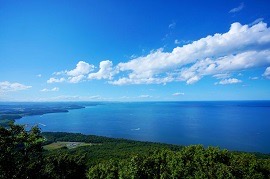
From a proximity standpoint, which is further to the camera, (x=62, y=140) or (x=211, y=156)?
(x=62, y=140)

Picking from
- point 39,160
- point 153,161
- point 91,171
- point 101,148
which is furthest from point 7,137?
point 101,148

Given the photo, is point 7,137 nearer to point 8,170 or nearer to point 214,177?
point 8,170

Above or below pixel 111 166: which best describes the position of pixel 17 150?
above

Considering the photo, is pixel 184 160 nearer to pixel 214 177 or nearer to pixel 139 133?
pixel 214 177

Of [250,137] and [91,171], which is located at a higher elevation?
[91,171]

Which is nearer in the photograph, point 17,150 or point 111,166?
point 17,150

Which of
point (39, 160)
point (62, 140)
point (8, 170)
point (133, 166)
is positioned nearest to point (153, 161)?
point (133, 166)

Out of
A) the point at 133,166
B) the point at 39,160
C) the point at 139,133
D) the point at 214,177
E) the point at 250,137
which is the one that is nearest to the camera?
the point at 39,160

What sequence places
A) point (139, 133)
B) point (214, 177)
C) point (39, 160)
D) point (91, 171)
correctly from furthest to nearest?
point (139, 133), point (91, 171), point (214, 177), point (39, 160)

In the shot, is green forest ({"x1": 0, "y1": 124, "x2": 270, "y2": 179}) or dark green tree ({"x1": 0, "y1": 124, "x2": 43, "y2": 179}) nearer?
dark green tree ({"x1": 0, "y1": 124, "x2": 43, "y2": 179})

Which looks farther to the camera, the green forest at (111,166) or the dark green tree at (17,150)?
the green forest at (111,166)

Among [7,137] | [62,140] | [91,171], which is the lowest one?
[62,140]
